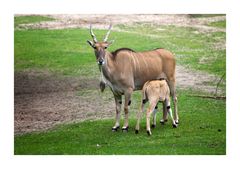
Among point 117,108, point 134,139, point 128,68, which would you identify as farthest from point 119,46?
point 134,139

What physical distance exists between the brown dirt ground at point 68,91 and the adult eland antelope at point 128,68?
89cm

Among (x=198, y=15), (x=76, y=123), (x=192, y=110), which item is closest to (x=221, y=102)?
(x=192, y=110)

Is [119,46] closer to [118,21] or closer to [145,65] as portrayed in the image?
[118,21]

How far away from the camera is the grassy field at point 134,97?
13.7 metres

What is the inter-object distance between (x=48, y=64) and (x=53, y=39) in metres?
0.56

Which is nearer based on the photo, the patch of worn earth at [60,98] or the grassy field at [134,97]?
the grassy field at [134,97]

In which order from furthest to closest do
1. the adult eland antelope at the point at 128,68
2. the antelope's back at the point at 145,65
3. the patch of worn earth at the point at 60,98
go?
1. the patch of worn earth at the point at 60,98
2. the antelope's back at the point at 145,65
3. the adult eland antelope at the point at 128,68

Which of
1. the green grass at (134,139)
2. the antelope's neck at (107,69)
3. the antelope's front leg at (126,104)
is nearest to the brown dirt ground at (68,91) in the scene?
the green grass at (134,139)

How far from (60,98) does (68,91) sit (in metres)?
0.25

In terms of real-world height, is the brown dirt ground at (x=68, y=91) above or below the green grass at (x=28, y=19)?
below

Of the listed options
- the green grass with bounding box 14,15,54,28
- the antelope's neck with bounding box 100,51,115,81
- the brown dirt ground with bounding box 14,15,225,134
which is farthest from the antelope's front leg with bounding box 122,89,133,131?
the green grass with bounding box 14,15,54,28

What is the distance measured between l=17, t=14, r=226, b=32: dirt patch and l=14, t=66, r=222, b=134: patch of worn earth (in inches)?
38.6

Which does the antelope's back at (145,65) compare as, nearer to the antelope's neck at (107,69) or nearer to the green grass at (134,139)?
the antelope's neck at (107,69)

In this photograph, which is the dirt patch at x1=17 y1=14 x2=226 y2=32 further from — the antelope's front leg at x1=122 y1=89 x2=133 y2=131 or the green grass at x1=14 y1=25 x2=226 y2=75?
the antelope's front leg at x1=122 y1=89 x2=133 y2=131
